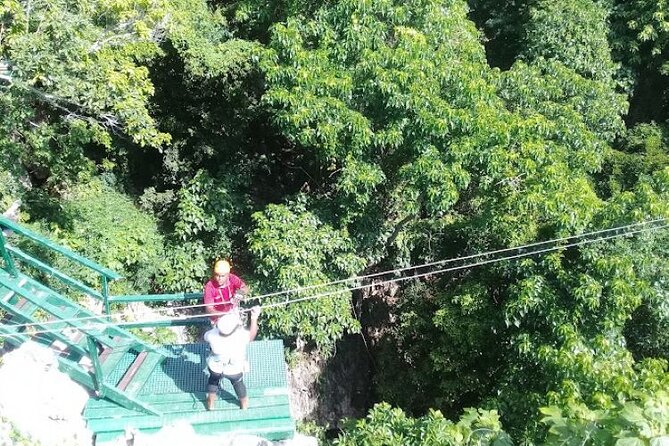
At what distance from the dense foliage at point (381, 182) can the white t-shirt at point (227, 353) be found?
1481mm

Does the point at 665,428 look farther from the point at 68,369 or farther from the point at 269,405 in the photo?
the point at 68,369

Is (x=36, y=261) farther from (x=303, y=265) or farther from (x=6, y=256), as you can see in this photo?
(x=303, y=265)

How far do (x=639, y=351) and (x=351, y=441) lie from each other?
4365 millimetres

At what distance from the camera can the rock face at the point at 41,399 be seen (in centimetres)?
548

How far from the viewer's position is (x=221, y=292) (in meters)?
6.00

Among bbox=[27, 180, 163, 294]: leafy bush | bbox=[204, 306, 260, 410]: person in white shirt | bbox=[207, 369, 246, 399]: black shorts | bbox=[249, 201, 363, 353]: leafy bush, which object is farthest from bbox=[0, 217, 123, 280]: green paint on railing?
bbox=[27, 180, 163, 294]: leafy bush

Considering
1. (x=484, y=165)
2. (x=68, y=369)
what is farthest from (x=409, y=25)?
(x=68, y=369)

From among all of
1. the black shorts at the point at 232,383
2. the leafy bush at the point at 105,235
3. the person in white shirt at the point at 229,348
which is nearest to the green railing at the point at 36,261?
the person in white shirt at the point at 229,348

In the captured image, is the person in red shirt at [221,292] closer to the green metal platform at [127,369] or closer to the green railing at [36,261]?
the green metal platform at [127,369]

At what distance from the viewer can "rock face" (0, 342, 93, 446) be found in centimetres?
548

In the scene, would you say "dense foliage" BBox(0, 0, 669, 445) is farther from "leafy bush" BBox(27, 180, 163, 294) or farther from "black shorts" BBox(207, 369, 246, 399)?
"black shorts" BBox(207, 369, 246, 399)

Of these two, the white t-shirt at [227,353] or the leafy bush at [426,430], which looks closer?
the leafy bush at [426,430]

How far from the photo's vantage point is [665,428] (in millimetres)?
3766

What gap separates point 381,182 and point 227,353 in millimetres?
3790
